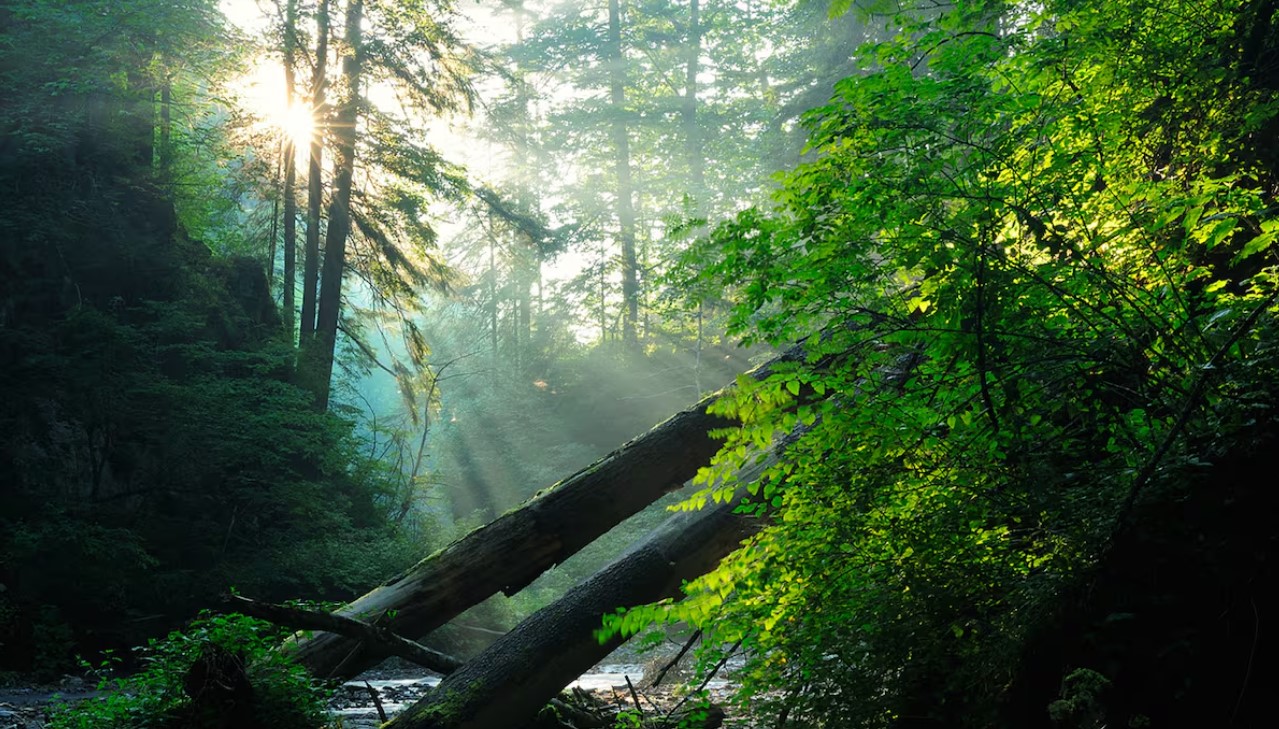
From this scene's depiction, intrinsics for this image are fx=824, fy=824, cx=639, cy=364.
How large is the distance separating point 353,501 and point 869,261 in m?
16.8

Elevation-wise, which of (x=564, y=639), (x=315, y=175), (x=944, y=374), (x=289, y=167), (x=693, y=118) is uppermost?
(x=693, y=118)

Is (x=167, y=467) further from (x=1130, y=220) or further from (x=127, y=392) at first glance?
(x=1130, y=220)

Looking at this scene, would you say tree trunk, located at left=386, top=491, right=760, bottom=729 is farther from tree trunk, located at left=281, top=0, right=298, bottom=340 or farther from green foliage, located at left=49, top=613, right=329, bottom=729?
tree trunk, located at left=281, top=0, right=298, bottom=340

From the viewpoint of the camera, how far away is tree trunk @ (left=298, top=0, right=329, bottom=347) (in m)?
17.7

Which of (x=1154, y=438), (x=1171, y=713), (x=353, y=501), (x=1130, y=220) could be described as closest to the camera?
(x=1171, y=713)

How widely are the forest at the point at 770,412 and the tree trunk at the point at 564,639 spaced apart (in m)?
0.03

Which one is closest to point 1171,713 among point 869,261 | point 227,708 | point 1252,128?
point 869,261

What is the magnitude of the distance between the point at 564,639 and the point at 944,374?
3.26m

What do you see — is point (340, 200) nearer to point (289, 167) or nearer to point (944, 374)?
point (289, 167)

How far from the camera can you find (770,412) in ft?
11.3

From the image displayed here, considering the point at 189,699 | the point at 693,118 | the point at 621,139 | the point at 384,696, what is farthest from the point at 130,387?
the point at 693,118

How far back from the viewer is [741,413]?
3.41 m

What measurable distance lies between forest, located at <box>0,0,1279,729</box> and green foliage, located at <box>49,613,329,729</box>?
3 cm

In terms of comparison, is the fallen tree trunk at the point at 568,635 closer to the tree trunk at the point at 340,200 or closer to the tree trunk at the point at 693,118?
the tree trunk at the point at 340,200
